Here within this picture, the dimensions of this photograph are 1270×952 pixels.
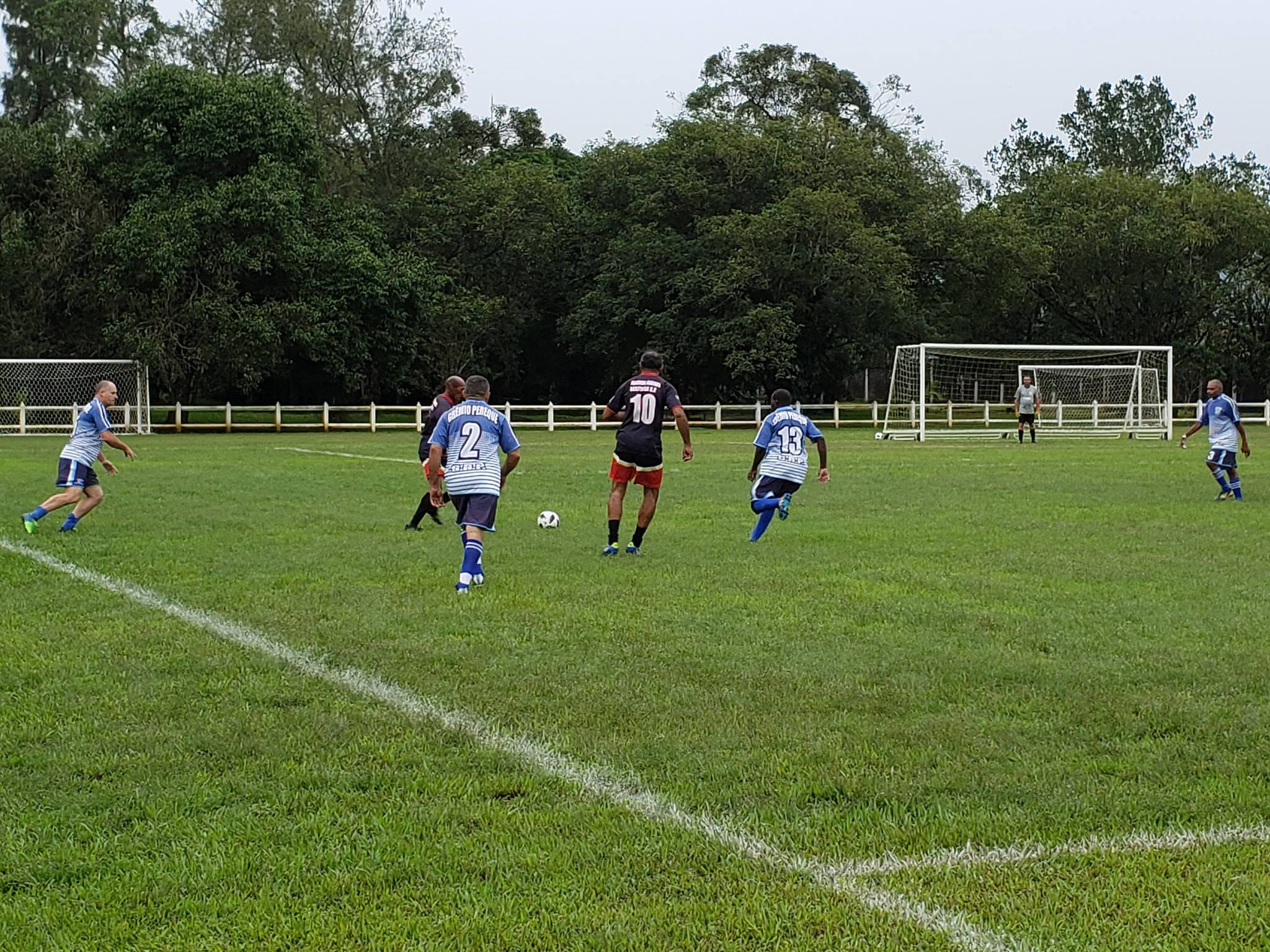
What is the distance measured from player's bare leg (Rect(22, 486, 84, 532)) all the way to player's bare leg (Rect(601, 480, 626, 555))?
17.9 feet

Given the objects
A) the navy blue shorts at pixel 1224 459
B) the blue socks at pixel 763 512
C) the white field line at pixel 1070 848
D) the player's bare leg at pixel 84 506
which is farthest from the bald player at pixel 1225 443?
the white field line at pixel 1070 848

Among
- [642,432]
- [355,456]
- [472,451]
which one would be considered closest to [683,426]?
[642,432]

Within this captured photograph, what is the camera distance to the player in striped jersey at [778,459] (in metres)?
13.3

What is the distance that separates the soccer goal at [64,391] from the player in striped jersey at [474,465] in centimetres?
A: 3439

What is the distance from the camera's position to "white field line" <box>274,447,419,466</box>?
27.0m

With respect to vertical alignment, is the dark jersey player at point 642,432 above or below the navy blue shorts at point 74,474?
above

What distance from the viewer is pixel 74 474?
1395cm

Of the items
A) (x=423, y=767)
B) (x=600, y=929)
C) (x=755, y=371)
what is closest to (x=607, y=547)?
(x=423, y=767)

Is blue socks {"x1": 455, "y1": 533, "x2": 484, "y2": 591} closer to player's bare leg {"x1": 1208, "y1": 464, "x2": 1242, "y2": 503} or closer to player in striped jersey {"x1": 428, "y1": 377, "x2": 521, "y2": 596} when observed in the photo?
player in striped jersey {"x1": 428, "y1": 377, "x2": 521, "y2": 596}

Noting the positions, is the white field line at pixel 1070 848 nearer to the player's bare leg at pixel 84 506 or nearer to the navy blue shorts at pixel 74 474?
the player's bare leg at pixel 84 506

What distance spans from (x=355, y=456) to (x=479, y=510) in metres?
19.9

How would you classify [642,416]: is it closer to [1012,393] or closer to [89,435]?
[89,435]

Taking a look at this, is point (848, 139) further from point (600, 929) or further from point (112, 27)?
point (600, 929)

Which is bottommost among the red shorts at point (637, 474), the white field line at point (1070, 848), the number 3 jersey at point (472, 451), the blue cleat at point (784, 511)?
the white field line at point (1070, 848)
